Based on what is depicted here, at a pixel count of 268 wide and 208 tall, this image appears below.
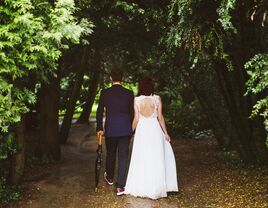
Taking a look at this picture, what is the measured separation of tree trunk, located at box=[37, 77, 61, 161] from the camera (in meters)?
12.8

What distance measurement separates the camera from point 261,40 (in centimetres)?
957

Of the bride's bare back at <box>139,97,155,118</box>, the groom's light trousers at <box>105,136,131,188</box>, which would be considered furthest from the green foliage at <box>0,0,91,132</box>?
the groom's light trousers at <box>105,136,131,188</box>

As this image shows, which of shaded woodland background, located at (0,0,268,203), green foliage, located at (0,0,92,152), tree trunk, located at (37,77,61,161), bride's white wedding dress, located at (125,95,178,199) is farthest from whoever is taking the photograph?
tree trunk, located at (37,77,61,161)

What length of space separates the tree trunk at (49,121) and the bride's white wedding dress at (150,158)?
4.79 metres

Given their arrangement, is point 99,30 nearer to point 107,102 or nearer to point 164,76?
point 107,102

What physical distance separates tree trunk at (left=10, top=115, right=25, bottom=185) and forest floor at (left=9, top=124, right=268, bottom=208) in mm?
314

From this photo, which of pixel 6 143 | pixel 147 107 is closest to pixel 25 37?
pixel 6 143

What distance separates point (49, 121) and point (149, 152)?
5318 millimetres

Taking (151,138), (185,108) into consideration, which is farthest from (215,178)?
(185,108)

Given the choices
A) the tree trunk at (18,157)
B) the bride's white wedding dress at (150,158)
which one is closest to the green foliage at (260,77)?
the bride's white wedding dress at (150,158)

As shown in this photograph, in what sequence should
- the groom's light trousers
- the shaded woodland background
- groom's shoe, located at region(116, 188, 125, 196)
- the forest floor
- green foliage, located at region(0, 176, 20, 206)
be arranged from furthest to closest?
the groom's light trousers
groom's shoe, located at region(116, 188, 125, 196)
green foliage, located at region(0, 176, 20, 206)
the forest floor
the shaded woodland background

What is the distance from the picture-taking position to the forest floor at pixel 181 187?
797cm

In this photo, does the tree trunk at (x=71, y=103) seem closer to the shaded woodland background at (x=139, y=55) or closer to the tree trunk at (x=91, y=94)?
the shaded woodland background at (x=139, y=55)

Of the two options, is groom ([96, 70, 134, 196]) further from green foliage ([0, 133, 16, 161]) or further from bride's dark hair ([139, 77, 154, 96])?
green foliage ([0, 133, 16, 161])
